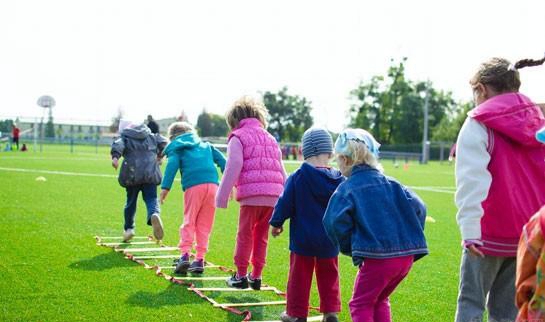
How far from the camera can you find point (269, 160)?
624cm

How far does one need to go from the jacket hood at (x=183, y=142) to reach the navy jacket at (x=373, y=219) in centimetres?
328

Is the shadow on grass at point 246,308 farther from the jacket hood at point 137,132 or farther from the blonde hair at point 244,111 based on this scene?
the jacket hood at point 137,132

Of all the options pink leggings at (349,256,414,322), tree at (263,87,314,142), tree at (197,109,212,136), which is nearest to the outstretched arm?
pink leggings at (349,256,414,322)

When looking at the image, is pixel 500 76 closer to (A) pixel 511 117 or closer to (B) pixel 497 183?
(A) pixel 511 117

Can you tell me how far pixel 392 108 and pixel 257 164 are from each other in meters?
75.1

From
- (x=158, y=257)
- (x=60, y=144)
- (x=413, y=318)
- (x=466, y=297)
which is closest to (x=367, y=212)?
(x=466, y=297)

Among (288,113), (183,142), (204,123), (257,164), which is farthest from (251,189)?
(204,123)

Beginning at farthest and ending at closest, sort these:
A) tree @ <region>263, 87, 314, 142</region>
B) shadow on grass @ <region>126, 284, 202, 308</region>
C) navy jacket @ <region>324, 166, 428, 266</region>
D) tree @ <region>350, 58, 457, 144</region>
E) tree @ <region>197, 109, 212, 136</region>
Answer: tree @ <region>197, 109, 212, 136</region>, tree @ <region>263, 87, 314, 142</region>, tree @ <region>350, 58, 457, 144</region>, shadow on grass @ <region>126, 284, 202, 308</region>, navy jacket @ <region>324, 166, 428, 266</region>

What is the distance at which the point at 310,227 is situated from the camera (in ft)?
16.2

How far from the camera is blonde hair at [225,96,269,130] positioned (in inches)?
252

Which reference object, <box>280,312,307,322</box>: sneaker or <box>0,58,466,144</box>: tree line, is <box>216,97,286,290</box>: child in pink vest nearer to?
<box>280,312,307,322</box>: sneaker

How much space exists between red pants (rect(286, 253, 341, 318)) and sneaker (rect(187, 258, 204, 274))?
80.8 inches

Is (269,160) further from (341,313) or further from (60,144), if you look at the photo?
(60,144)

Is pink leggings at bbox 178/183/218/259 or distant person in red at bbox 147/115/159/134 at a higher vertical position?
distant person in red at bbox 147/115/159/134
